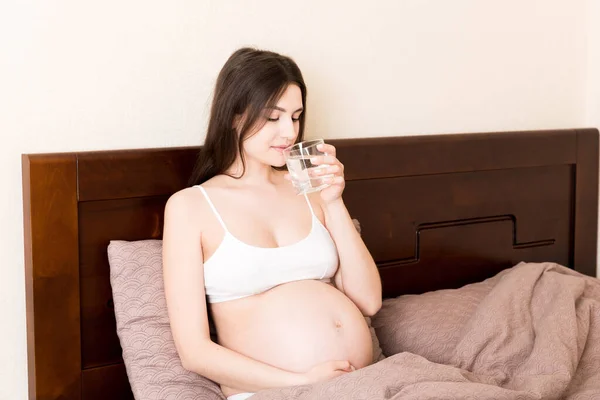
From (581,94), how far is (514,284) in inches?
38.4

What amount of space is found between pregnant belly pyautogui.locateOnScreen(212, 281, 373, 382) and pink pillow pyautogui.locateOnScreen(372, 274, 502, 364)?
231 mm

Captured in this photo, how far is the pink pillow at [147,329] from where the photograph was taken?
1745 millimetres

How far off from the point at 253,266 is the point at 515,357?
647mm

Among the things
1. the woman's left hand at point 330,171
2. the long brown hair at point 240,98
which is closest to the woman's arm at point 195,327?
the long brown hair at point 240,98

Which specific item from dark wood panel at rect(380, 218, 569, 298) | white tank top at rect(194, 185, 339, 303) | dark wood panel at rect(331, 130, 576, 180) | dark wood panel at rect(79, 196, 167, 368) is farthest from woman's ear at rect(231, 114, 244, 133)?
dark wood panel at rect(380, 218, 569, 298)

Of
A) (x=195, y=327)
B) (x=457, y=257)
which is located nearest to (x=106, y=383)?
(x=195, y=327)

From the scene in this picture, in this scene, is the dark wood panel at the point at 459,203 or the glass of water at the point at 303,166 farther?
the dark wood panel at the point at 459,203

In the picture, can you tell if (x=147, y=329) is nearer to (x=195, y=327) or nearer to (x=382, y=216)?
(x=195, y=327)

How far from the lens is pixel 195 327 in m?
1.71

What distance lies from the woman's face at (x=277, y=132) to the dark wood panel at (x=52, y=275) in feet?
1.37

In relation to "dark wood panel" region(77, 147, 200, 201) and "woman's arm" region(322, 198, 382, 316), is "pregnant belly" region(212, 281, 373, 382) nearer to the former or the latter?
"woman's arm" region(322, 198, 382, 316)

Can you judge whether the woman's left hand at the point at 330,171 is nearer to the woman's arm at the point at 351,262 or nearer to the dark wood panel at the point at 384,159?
the woman's arm at the point at 351,262

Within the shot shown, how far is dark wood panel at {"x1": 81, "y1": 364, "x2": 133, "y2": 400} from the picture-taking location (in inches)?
74.9

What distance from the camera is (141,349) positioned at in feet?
5.87
